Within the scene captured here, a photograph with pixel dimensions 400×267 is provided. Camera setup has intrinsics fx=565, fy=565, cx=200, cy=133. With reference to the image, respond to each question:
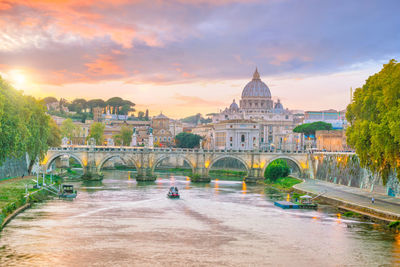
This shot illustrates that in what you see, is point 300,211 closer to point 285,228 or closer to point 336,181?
point 285,228

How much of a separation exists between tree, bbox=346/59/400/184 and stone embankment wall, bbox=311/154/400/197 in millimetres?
6121

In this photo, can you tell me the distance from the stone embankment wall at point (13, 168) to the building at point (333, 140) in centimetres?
5862

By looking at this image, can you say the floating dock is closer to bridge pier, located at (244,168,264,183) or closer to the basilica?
bridge pier, located at (244,168,264,183)

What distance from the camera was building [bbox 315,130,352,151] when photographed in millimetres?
110994

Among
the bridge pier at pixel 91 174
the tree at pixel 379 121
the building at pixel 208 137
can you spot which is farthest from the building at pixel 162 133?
the tree at pixel 379 121

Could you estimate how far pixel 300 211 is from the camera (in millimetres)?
50688

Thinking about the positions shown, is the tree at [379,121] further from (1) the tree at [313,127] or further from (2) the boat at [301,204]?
(1) the tree at [313,127]

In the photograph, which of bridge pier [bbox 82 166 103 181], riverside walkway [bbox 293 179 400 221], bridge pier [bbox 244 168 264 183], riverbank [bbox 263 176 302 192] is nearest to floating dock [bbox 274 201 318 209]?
riverside walkway [bbox 293 179 400 221]

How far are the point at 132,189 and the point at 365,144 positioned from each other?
108ft

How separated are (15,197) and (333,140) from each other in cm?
8108

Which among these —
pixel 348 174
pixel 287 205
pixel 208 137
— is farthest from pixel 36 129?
pixel 208 137

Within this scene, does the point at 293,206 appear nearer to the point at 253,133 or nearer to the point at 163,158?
the point at 163,158

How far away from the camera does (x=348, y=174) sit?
217 ft

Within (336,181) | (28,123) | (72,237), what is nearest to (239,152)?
(336,181)
